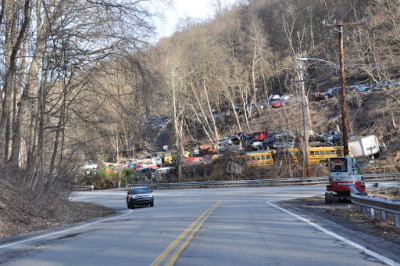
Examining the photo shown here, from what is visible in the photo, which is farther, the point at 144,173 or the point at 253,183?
the point at 144,173

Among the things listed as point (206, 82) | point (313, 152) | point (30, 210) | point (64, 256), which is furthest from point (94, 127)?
point (206, 82)

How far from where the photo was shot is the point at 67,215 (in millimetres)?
18453

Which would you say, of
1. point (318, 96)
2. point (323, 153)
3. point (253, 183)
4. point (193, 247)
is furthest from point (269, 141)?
point (193, 247)

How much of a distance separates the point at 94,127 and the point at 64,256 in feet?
45.3

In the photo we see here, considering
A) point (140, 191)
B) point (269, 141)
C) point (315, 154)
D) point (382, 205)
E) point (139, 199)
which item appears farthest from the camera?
point (269, 141)

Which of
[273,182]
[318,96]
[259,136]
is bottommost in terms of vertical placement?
[273,182]

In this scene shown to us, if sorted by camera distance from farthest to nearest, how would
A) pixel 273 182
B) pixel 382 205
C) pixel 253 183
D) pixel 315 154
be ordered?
pixel 315 154 < pixel 253 183 < pixel 273 182 < pixel 382 205

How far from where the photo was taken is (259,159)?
48.6 metres

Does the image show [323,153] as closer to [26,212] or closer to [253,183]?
[253,183]

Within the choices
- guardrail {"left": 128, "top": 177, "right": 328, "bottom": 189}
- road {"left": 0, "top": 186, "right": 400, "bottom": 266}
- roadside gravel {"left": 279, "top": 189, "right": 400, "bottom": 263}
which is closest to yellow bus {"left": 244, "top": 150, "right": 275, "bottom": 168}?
guardrail {"left": 128, "top": 177, "right": 328, "bottom": 189}

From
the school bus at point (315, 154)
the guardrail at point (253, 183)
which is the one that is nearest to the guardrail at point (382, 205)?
the guardrail at point (253, 183)

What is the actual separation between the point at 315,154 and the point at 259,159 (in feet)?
22.0

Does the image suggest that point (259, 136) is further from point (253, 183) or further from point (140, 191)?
point (140, 191)

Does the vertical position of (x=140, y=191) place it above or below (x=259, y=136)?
below
